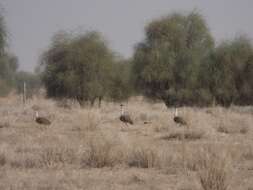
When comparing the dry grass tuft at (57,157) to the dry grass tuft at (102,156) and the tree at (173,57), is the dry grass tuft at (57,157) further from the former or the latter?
the tree at (173,57)

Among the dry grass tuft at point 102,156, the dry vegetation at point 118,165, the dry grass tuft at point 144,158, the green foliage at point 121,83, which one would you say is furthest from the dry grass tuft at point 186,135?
the green foliage at point 121,83

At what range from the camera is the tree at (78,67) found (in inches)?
1719

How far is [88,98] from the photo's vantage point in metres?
44.8

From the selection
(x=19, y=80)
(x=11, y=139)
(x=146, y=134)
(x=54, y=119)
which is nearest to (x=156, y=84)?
(x=54, y=119)

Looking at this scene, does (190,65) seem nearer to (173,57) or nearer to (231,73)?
(173,57)

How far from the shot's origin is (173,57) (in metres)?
44.4

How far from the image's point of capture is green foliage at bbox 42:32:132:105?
43.7m

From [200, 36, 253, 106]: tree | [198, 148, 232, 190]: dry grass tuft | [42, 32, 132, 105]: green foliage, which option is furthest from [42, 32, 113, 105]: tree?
[198, 148, 232, 190]: dry grass tuft

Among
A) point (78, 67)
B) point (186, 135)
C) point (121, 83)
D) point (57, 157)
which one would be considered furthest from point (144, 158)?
point (121, 83)

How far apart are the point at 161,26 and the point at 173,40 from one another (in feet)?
4.78

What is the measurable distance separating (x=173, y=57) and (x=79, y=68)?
23.5 feet

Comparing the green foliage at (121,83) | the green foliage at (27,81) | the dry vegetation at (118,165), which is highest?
the green foliage at (27,81)

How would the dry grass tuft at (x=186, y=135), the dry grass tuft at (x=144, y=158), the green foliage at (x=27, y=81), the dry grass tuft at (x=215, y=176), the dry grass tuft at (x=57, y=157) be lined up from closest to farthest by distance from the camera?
the dry grass tuft at (x=215, y=176) → the dry grass tuft at (x=57, y=157) → the dry grass tuft at (x=144, y=158) → the dry grass tuft at (x=186, y=135) → the green foliage at (x=27, y=81)

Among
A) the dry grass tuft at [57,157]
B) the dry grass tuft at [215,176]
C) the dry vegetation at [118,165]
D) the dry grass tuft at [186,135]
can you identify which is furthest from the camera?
the dry grass tuft at [186,135]
